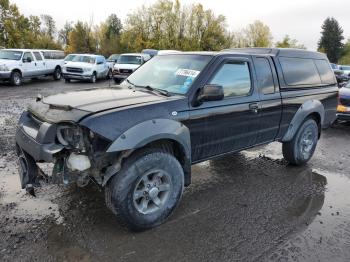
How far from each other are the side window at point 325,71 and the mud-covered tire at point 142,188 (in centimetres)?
376

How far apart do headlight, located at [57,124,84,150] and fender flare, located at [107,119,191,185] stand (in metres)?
0.33

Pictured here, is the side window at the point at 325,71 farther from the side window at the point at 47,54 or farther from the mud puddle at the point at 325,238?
the side window at the point at 47,54

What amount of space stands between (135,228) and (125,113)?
120 centimetres

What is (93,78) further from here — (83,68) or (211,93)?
(211,93)

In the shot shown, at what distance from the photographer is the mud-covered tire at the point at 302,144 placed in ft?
18.7

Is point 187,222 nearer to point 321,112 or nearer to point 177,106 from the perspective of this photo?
point 177,106

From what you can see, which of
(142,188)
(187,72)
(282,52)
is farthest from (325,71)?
(142,188)

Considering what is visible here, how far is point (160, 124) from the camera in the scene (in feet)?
11.5

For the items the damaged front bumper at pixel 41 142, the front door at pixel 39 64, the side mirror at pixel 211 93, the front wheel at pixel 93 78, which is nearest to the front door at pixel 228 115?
the side mirror at pixel 211 93

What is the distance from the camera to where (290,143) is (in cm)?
566

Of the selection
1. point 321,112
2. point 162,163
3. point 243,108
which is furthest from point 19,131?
point 321,112

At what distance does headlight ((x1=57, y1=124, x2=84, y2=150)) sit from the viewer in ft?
10.6

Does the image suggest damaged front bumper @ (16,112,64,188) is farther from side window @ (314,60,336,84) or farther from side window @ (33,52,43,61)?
side window @ (33,52,43,61)

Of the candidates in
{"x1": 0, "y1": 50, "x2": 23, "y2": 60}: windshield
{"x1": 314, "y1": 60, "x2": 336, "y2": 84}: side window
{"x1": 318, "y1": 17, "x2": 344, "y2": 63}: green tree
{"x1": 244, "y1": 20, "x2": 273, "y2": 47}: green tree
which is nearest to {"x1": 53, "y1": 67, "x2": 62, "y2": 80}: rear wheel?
{"x1": 0, "y1": 50, "x2": 23, "y2": 60}: windshield
